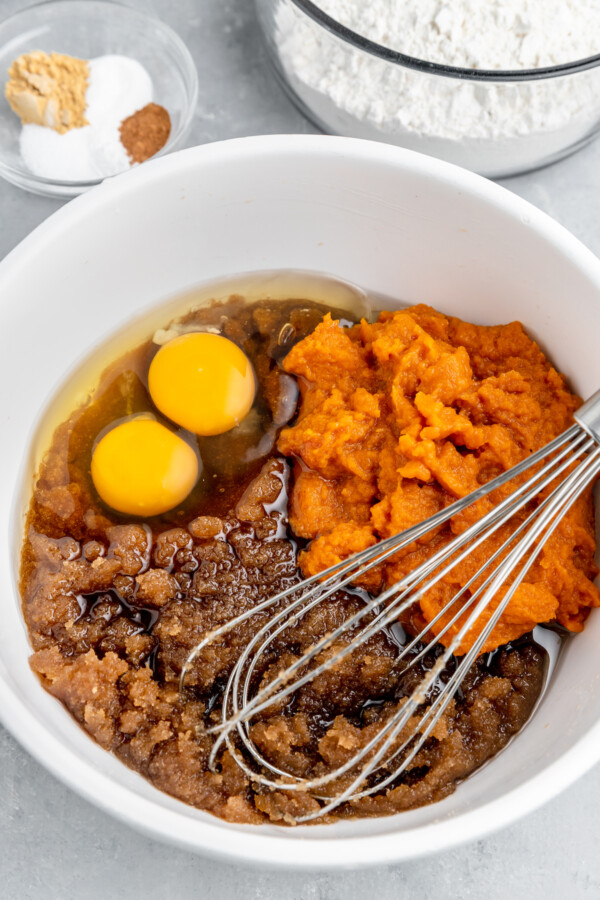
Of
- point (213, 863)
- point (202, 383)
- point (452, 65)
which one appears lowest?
point (213, 863)

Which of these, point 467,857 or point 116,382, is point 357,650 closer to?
point 467,857

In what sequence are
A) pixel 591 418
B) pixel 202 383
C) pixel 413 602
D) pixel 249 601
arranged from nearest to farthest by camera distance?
1. pixel 591 418
2. pixel 413 602
3. pixel 249 601
4. pixel 202 383

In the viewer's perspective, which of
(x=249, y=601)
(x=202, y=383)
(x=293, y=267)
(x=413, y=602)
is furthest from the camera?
(x=293, y=267)

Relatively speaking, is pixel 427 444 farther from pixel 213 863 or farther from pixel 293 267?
pixel 213 863

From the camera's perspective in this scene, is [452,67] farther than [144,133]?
No

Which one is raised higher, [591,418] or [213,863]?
[591,418]

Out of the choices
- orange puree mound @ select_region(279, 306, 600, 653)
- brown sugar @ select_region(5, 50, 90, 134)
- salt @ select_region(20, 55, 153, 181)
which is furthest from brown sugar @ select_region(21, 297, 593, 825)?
brown sugar @ select_region(5, 50, 90, 134)

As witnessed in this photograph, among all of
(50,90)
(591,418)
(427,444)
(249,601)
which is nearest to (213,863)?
(249,601)

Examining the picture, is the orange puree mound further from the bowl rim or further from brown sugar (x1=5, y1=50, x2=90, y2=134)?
brown sugar (x1=5, y1=50, x2=90, y2=134)
